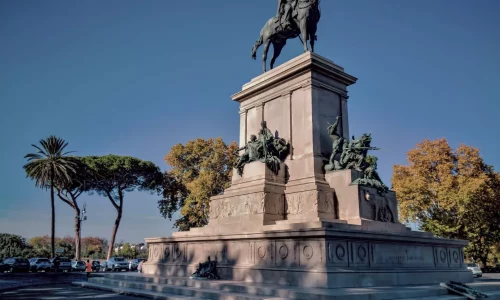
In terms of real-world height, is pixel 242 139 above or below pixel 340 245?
above

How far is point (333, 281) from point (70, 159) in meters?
45.2

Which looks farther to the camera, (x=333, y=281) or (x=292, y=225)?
(x=292, y=225)

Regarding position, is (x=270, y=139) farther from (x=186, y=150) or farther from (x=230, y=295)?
(x=186, y=150)

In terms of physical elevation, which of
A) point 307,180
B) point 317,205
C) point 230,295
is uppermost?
point 307,180

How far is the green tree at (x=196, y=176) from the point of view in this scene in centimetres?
4431

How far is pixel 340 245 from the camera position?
508 inches

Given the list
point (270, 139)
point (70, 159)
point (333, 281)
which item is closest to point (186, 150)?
point (70, 159)

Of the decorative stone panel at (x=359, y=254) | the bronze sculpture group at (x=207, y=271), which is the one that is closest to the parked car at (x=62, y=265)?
the bronze sculpture group at (x=207, y=271)

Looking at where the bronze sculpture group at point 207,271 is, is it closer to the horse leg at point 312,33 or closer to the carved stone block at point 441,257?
the carved stone block at point 441,257

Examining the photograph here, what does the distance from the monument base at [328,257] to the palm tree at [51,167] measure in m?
35.9

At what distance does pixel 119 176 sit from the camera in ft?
172

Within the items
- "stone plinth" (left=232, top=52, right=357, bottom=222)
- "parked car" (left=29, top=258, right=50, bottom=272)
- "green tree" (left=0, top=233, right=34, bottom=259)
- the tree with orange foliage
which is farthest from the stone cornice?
"green tree" (left=0, top=233, right=34, bottom=259)

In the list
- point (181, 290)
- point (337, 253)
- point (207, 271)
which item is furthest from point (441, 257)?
point (181, 290)

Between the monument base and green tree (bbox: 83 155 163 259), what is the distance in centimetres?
3586
